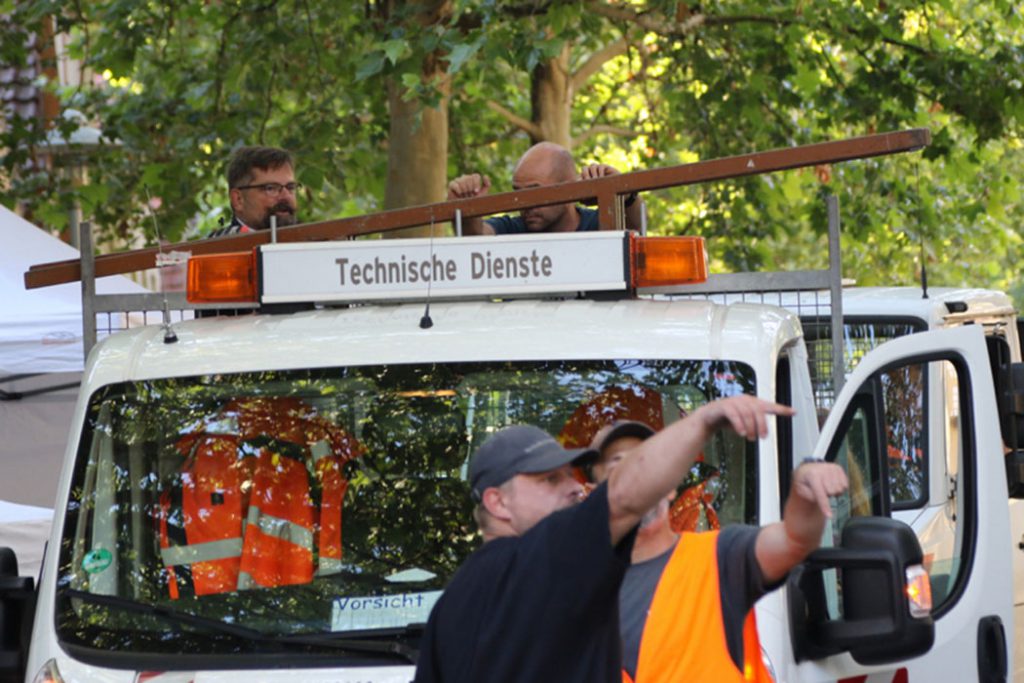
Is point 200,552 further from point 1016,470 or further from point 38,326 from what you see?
point 38,326

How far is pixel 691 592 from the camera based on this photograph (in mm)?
3570

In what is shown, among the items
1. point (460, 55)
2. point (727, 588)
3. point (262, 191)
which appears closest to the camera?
point (727, 588)

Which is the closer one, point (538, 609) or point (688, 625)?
point (538, 609)

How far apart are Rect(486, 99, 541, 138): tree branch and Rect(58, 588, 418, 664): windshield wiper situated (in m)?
11.9

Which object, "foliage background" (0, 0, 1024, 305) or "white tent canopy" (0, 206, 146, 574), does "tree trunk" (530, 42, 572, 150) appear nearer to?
"foliage background" (0, 0, 1024, 305)

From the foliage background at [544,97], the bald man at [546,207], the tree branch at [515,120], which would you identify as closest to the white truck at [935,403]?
the bald man at [546,207]

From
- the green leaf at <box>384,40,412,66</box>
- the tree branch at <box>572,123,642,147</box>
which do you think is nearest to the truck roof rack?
the green leaf at <box>384,40,412,66</box>

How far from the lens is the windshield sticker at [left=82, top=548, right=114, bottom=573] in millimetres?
4473

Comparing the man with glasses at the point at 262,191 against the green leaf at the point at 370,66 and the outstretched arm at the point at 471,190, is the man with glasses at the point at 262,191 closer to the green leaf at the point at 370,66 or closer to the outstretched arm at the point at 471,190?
the outstretched arm at the point at 471,190

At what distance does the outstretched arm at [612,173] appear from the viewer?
19.4 ft

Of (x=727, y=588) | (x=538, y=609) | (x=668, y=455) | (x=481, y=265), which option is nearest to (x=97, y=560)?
(x=481, y=265)

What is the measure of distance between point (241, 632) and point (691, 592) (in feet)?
3.87

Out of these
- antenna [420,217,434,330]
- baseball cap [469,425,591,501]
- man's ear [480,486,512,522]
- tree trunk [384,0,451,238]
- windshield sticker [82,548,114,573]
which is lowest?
windshield sticker [82,548,114,573]

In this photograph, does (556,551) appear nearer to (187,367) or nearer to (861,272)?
(187,367)
